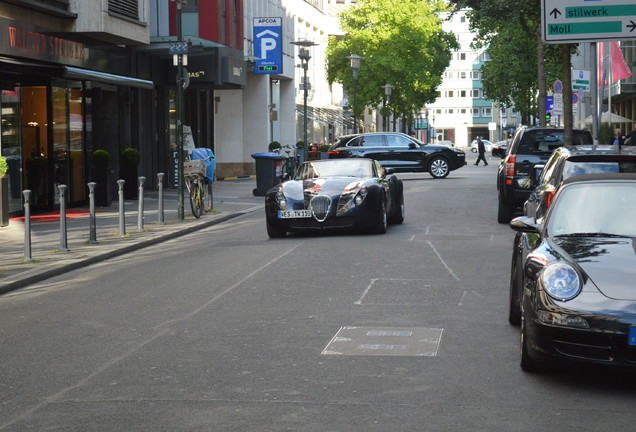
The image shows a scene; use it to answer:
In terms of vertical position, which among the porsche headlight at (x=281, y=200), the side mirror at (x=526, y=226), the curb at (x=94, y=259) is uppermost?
the side mirror at (x=526, y=226)

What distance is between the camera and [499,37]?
209ft

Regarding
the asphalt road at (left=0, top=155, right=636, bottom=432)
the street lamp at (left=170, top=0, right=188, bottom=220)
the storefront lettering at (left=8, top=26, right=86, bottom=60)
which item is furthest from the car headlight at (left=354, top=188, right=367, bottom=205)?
the storefront lettering at (left=8, top=26, right=86, bottom=60)

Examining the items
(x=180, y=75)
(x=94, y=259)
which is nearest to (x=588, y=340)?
(x=94, y=259)

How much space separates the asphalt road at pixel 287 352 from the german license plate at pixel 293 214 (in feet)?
7.90

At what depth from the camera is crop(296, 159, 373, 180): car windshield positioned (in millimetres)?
18766

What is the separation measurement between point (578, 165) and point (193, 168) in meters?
13.3

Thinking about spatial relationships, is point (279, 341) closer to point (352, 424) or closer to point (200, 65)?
point (352, 424)

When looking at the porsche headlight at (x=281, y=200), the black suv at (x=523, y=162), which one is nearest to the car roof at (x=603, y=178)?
the porsche headlight at (x=281, y=200)

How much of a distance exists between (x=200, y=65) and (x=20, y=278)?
21.4 metres

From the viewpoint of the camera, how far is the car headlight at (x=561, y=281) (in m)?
6.95

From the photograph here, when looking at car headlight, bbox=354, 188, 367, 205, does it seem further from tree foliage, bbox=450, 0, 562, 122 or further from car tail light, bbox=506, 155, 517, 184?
tree foliage, bbox=450, 0, 562, 122

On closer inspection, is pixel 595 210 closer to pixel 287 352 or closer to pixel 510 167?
pixel 287 352

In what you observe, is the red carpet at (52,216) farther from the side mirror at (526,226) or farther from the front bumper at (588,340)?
the front bumper at (588,340)

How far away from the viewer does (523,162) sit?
21000mm
